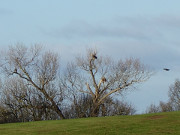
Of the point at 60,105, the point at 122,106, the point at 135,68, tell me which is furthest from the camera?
the point at 122,106

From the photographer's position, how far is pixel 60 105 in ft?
153

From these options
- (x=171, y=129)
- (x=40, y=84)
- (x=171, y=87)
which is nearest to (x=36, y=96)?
(x=40, y=84)

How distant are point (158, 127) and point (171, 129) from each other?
943 mm

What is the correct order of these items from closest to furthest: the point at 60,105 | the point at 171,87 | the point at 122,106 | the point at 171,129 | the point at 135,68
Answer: the point at 171,129, the point at 135,68, the point at 60,105, the point at 122,106, the point at 171,87

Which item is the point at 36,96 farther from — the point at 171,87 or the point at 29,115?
the point at 171,87

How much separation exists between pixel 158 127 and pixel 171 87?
43972mm

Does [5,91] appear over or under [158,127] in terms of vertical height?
over

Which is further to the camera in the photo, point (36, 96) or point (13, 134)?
point (36, 96)

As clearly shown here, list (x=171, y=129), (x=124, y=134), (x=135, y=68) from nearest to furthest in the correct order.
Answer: (x=124, y=134), (x=171, y=129), (x=135, y=68)

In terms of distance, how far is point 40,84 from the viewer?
4322 centimetres

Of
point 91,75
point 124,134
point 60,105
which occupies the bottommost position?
point 124,134

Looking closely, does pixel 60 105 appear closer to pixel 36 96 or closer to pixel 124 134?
pixel 36 96

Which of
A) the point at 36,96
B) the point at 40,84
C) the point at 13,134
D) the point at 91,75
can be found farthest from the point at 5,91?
the point at 13,134

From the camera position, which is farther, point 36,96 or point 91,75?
point 36,96
